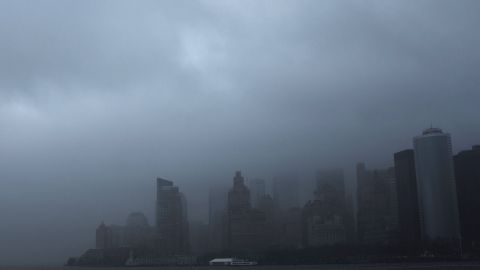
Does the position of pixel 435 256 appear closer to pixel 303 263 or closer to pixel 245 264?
pixel 303 263

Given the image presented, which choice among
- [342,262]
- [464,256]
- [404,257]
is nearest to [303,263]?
[342,262]

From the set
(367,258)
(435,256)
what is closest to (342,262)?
(367,258)

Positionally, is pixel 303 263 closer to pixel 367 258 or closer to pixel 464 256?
pixel 367 258

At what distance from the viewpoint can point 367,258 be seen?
198625mm

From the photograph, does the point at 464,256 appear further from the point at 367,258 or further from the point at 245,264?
the point at 245,264

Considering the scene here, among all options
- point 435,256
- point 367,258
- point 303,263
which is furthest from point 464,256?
point 303,263

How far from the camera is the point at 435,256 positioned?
190875mm

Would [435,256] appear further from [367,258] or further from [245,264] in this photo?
[245,264]

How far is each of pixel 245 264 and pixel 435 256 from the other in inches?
2017

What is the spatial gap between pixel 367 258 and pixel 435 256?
18628 mm

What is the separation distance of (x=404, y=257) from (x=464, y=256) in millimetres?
16131

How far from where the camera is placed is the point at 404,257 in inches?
7574

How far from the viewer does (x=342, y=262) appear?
19162 cm

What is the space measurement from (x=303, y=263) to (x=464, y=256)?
143 feet
